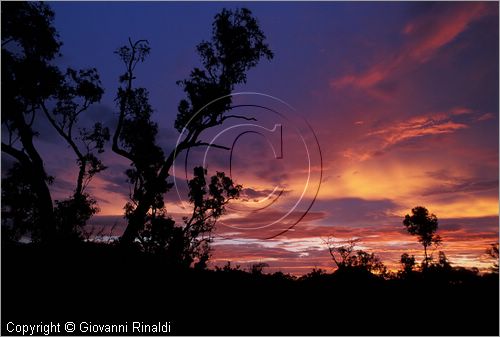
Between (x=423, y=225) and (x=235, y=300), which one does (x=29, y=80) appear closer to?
(x=235, y=300)

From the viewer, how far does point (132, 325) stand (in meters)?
9.70

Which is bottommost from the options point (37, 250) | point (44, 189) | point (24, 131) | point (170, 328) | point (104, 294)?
point (170, 328)

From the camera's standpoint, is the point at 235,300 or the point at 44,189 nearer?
the point at 235,300

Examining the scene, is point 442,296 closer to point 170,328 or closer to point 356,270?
point 356,270

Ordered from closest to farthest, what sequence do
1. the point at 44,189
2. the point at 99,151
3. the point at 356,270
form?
the point at 356,270
the point at 44,189
the point at 99,151

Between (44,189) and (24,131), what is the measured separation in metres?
3.22

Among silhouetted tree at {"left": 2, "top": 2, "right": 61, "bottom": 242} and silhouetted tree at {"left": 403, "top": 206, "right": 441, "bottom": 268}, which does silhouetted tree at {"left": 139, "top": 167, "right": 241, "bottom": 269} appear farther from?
silhouetted tree at {"left": 403, "top": 206, "right": 441, "bottom": 268}

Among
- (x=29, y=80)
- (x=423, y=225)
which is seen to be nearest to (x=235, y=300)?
(x=29, y=80)

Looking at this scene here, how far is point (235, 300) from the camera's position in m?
11.3

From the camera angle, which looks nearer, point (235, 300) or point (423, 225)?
point (235, 300)

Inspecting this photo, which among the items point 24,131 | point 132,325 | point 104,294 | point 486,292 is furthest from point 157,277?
point 24,131

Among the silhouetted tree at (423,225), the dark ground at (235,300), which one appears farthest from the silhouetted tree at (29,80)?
the silhouetted tree at (423,225)

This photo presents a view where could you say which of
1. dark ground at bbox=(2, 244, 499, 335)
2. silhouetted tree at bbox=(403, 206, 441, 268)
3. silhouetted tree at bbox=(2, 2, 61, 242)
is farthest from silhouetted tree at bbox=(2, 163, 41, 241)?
silhouetted tree at bbox=(403, 206, 441, 268)

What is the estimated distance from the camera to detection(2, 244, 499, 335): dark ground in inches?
381
